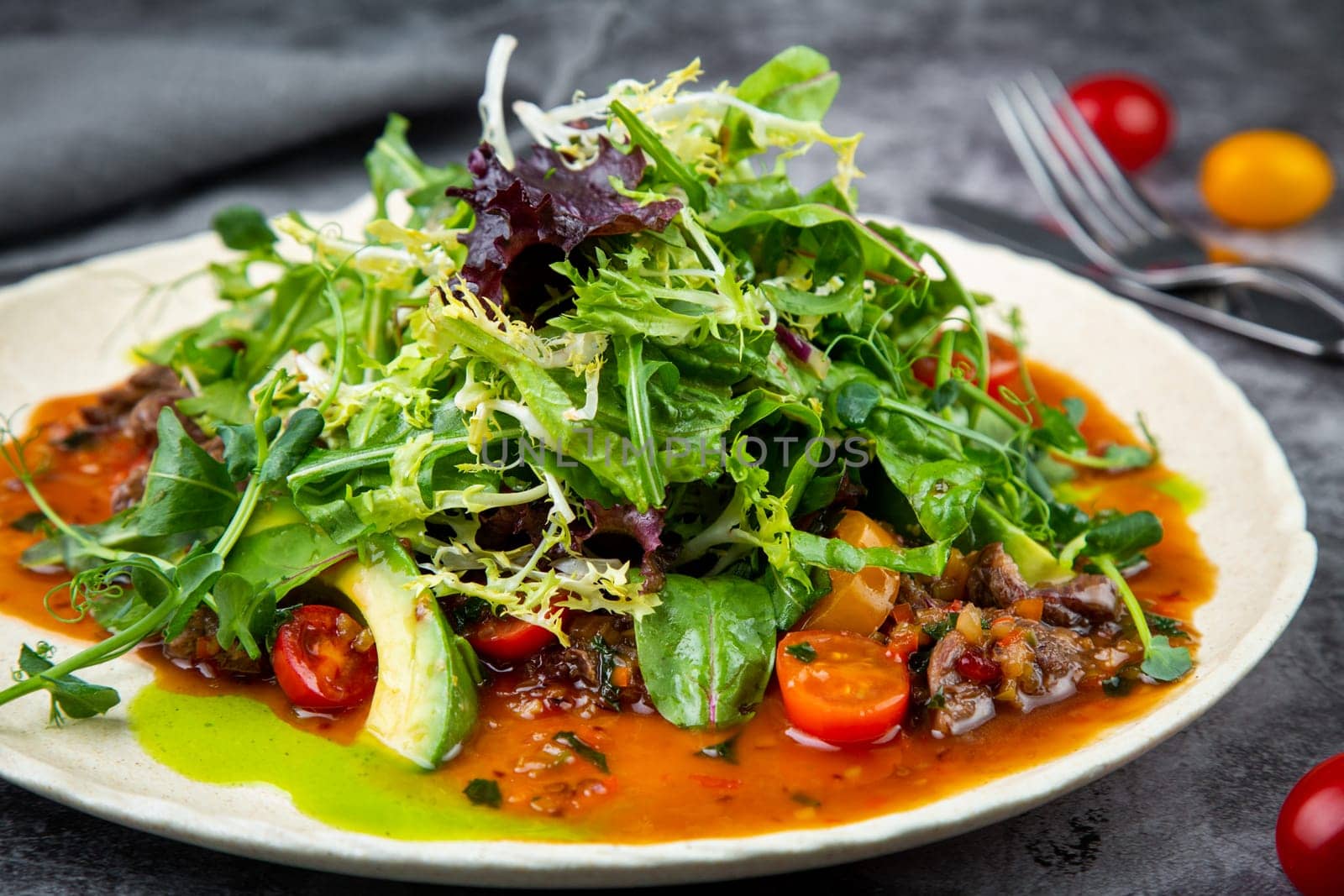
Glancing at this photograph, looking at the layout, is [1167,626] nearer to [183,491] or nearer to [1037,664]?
[1037,664]

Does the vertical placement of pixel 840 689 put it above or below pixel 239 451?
below

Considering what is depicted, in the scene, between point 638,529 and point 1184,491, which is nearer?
point 638,529

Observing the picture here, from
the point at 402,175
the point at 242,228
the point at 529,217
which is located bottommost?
the point at 242,228

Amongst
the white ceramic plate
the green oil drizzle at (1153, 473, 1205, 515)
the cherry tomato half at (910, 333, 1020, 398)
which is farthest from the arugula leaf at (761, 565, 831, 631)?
the green oil drizzle at (1153, 473, 1205, 515)

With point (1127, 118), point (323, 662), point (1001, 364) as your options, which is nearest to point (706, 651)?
point (323, 662)

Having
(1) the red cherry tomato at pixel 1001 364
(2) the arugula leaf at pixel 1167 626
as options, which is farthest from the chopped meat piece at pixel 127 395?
(2) the arugula leaf at pixel 1167 626

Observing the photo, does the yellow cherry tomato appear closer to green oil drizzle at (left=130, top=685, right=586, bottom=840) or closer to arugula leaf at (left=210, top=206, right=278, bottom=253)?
arugula leaf at (left=210, top=206, right=278, bottom=253)

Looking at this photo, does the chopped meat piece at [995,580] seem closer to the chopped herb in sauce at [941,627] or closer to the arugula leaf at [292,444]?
the chopped herb in sauce at [941,627]
